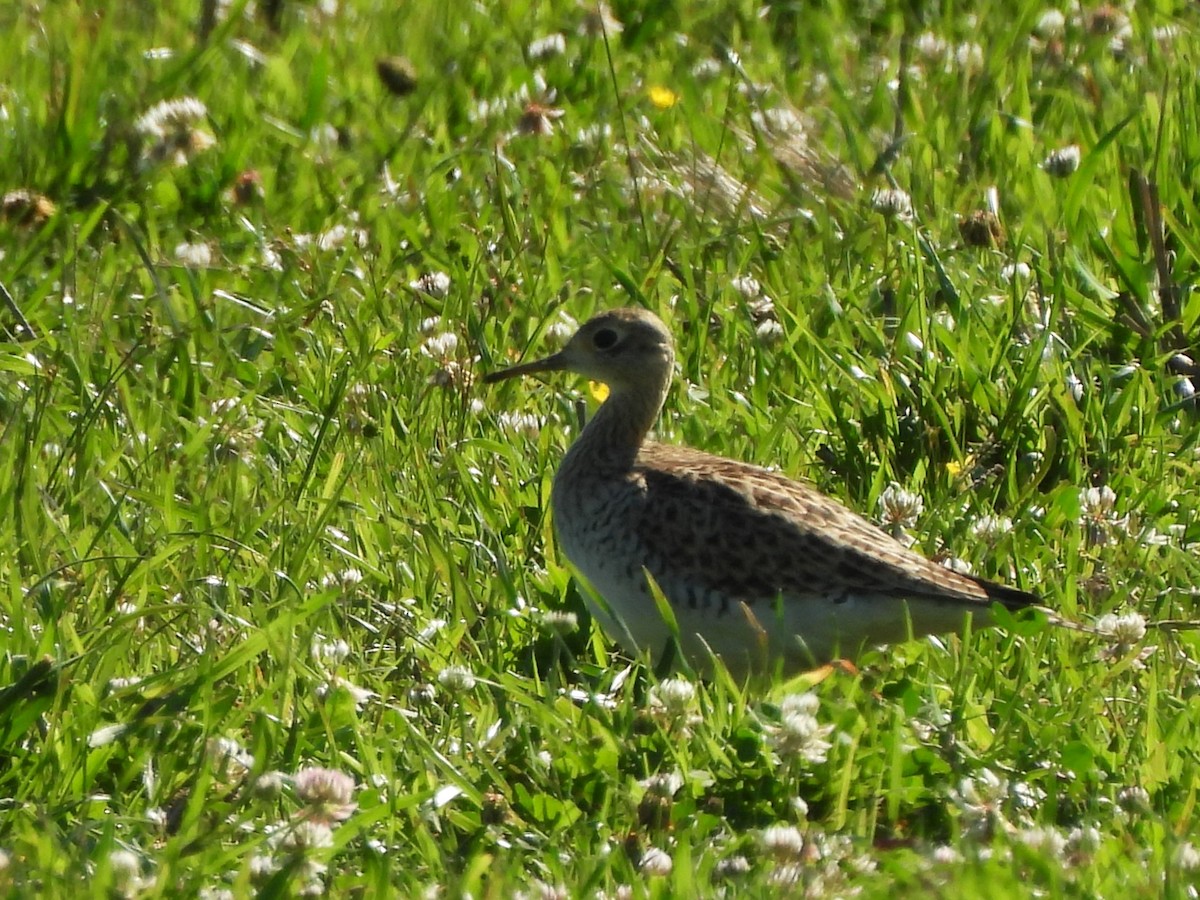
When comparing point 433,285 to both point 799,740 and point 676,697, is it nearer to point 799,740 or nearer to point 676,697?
point 676,697

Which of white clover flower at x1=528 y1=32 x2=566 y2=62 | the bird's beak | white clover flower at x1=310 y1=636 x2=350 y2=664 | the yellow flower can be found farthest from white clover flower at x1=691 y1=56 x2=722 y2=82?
white clover flower at x1=310 y1=636 x2=350 y2=664

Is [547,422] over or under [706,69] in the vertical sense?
under

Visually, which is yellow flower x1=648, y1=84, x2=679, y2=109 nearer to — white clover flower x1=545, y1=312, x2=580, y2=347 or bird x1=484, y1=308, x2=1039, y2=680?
white clover flower x1=545, y1=312, x2=580, y2=347

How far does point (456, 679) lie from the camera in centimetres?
489

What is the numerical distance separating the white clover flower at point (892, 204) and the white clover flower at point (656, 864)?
3.81 meters

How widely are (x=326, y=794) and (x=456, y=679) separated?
2.19 ft

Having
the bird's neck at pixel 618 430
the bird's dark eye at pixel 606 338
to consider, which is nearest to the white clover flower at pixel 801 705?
the bird's neck at pixel 618 430

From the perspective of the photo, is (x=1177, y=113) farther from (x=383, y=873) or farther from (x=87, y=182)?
(x=383, y=873)

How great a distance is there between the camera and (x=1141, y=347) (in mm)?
6812

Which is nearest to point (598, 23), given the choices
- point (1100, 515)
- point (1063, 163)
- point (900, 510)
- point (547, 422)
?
point (1063, 163)

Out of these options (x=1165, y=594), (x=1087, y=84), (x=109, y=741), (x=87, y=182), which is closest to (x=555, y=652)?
(x=109, y=741)

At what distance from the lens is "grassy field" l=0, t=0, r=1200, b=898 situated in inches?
177

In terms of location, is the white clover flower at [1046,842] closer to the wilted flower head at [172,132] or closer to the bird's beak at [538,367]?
the bird's beak at [538,367]

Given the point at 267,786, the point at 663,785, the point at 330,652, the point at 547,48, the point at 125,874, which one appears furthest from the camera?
the point at 547,48
